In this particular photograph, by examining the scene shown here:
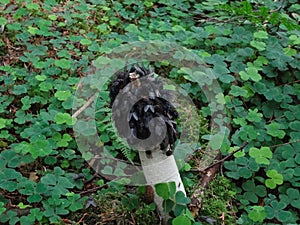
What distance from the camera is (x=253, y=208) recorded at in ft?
8.70

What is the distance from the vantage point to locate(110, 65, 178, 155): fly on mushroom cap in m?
2.17

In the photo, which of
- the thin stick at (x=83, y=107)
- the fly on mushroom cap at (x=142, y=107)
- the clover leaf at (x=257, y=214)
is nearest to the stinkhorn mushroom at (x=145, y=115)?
the fly on mushroom cap at (x=142, y=107)

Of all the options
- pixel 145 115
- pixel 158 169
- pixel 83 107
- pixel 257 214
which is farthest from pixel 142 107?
pixel 83 107

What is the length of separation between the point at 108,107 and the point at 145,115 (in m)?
1.16

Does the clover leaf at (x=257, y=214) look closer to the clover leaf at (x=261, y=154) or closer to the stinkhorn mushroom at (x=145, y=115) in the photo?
the clover leaf at (x=261, y=154)

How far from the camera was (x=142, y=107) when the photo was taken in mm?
2176

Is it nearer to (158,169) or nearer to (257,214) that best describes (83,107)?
(158,169)

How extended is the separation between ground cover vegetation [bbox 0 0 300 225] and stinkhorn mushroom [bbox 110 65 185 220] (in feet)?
0.62

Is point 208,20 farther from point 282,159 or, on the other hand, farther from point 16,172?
point 16,172

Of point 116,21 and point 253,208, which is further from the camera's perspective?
point 116,21

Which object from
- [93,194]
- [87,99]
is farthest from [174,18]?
[93,194]

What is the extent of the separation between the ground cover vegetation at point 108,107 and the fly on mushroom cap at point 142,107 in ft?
0.94

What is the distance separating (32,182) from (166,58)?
1.65 meters

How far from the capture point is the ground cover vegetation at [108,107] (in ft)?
8.59
